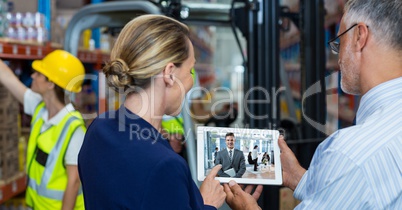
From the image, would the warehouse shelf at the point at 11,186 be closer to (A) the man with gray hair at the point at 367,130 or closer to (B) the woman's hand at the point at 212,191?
(B) the woman's hand at the point at 212,191

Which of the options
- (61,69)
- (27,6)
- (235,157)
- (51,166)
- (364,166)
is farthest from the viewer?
(27,6)

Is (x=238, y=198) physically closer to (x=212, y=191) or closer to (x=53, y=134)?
(x=212, y=191)

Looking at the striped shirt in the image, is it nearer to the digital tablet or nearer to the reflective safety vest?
the digital tablet

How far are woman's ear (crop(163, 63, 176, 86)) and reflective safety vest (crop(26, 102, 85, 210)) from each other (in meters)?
1.39

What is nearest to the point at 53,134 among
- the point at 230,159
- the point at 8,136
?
the point at 8,136

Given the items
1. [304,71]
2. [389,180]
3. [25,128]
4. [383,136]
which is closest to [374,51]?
[383,136]

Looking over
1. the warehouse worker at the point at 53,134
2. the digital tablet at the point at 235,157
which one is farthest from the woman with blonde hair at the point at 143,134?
the warehouse worker at the point at 53,134

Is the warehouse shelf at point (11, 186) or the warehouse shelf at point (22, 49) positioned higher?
the warehouse shelf at point (22, 49)

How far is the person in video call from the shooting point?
2.01m

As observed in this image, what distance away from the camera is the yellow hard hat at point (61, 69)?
331cm

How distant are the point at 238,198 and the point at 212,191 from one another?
118 mm

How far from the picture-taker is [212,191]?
1.92 m

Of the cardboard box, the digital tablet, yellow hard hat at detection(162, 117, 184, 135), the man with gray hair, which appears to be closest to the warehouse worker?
yellow hard hat at detection(162, 117, 184, 135)

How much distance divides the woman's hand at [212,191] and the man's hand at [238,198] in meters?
0.06
